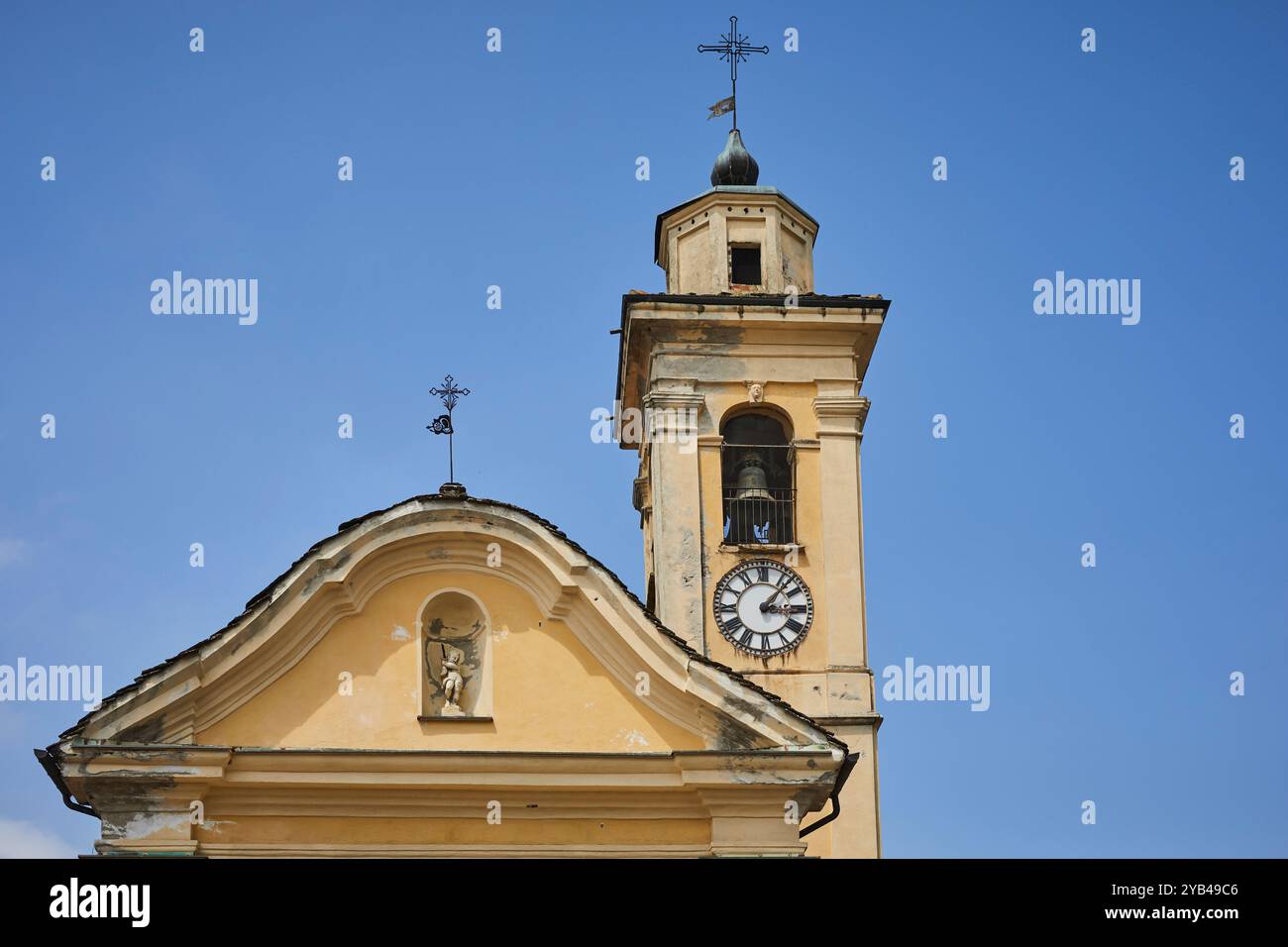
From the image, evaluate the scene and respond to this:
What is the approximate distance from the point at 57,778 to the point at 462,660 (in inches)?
127

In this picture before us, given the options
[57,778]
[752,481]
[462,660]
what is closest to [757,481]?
[752,481]

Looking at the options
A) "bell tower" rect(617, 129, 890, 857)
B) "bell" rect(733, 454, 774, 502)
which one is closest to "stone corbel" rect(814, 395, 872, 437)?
"bell tower" rect(617, 129, 890, 857)

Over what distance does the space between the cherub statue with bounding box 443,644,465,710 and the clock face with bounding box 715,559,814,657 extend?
10200 millimetres

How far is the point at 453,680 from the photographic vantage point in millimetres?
19844

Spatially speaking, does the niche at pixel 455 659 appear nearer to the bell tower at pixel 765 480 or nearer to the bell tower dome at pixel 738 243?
the bell tower at pixel 765 480

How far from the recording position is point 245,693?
19.5m

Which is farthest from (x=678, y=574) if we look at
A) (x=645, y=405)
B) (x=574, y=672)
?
(x=574, y=672)

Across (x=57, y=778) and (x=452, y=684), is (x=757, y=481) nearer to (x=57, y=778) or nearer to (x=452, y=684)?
(x=452, y=684)

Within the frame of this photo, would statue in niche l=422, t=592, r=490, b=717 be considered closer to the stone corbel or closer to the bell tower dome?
the stone corbel

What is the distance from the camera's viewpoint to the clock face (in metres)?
30.0

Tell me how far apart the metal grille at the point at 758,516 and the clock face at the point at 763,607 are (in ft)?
1.57

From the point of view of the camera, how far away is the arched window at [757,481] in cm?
3067
